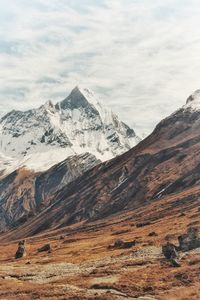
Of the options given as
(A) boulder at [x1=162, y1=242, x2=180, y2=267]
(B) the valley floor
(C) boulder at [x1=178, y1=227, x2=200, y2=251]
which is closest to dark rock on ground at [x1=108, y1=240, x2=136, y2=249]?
(B) the valley floor

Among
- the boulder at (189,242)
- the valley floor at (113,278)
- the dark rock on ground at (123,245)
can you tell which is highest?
the dark rock on ground at (123,245)

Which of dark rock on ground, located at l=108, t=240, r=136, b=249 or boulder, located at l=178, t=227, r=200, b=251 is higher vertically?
dark rock on ground, located at l=108, t=240, r=136, b=249

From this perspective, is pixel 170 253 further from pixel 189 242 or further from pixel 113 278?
pixel 113 278

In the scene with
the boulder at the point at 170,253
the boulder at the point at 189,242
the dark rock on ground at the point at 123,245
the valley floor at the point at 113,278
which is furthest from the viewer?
the dark rock on ground at the point at 123,245

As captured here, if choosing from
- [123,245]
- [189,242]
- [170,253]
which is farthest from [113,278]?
[123,245]

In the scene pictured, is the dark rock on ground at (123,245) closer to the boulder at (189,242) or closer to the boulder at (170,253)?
the boulder at (189,242)

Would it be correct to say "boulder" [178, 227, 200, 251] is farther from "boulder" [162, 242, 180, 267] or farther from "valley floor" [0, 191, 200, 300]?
"boulder" [162, 242, 180, 267]

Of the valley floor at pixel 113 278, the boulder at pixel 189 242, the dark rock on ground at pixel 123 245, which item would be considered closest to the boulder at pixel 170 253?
the valley floor at pixel 113 278

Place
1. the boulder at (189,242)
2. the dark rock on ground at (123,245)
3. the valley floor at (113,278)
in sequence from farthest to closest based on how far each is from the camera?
the dark rock on ground at (123,245), the boulder at (189,242), the valley floor at (113,278)

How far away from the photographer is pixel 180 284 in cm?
6475

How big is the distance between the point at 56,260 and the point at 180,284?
179ft

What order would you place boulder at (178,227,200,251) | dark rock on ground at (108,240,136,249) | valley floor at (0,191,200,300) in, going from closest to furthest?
1. valley floor at (0,191,200,300)
2. boulder at (178,227,200,251)
3. dark rock on ground at (108,240,136,249)

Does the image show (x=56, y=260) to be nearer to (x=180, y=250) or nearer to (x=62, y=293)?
(x=180, y=250)

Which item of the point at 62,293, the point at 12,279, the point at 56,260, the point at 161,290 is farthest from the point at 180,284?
the point at 56,260
